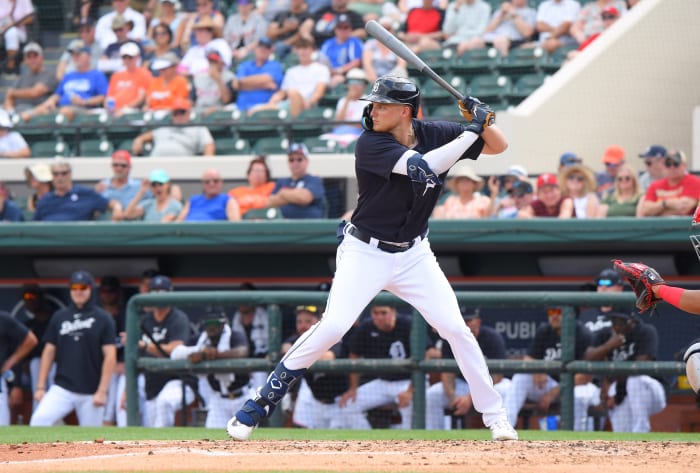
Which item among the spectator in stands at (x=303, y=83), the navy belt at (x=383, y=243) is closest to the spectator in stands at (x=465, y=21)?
the spectator in stands at (x=303, y=83)

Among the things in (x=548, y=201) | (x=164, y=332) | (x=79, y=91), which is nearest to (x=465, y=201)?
(x=548, y=201)

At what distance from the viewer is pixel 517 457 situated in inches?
196

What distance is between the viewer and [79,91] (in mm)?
12930

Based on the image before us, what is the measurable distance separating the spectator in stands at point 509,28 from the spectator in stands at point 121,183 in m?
3.23

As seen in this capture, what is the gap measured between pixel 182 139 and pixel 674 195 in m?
4.60

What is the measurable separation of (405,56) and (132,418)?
3.73 m

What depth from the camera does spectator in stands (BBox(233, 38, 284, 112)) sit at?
39.0 feet

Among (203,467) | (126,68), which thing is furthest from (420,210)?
(126,68)

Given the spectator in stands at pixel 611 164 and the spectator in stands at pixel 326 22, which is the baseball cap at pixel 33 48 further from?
the spectator in stands at pixel 611 164

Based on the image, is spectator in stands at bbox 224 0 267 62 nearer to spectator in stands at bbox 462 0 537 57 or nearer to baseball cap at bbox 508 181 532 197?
spectator in stands at bbox 462 0 537 57

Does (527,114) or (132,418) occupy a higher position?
(527,114)

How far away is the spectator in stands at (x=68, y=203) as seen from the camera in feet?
33.6

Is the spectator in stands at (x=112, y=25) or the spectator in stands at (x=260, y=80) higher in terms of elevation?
the spectator in stands at (x=112, y=25)

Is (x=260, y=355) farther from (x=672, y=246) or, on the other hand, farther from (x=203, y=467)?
(x=203, y=467)
